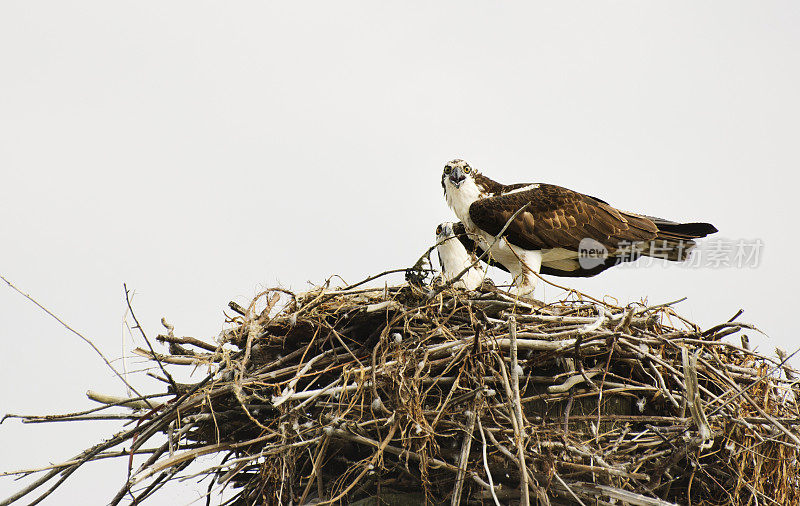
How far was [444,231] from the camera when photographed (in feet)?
22.4

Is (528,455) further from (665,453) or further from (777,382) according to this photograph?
(777,382)

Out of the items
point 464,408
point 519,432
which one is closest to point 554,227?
point 464,408

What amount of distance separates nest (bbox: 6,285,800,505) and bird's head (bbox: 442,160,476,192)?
6.84 ft

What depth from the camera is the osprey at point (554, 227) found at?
245 inches

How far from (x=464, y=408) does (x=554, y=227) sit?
282 centimetres

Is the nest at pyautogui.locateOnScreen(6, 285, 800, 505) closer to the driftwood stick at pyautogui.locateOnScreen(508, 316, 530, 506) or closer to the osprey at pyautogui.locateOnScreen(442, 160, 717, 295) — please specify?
the driftwood stick at pyautogui.locateOnScreen(508, 316, 530, 506)

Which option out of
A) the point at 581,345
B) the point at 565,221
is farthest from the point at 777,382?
the point at 565,221

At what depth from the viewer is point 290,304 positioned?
→ 4473 millimetres

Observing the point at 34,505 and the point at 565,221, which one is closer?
the point at 34,505

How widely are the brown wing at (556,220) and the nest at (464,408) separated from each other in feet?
5.49

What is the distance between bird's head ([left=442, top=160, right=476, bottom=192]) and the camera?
6434mm

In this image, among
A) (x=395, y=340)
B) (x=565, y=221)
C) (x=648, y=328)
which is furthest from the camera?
(x=565, y=221)

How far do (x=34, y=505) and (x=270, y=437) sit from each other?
1137 mm

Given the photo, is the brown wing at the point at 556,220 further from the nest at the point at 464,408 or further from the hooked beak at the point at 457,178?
the nest at the point at 464,408
